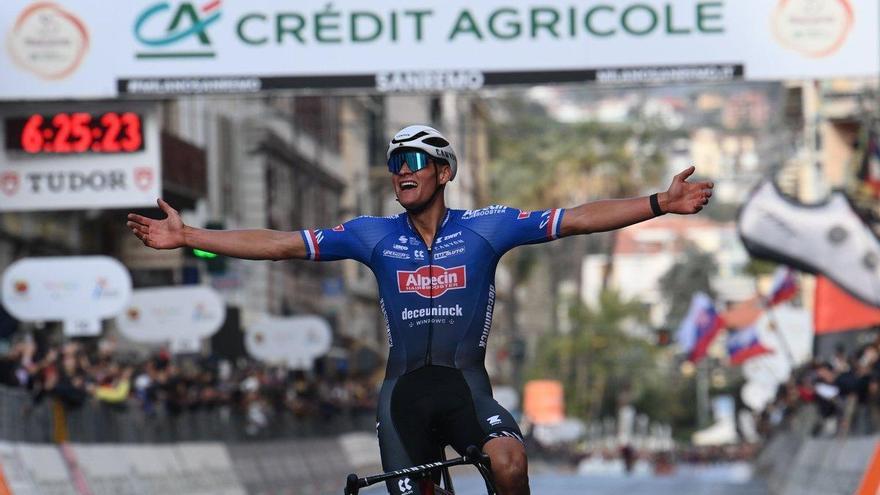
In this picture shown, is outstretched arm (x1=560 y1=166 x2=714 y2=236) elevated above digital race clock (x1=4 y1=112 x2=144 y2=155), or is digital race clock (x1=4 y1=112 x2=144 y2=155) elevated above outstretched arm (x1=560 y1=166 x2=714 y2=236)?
digital race clock (x1=4 y1=112 x2=144 y2=155)

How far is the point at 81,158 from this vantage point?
21.3 metres

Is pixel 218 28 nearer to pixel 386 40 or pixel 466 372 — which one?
pixel 386 40

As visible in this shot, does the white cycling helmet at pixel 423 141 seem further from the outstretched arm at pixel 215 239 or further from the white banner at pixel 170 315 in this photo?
the white banner at pixel 170 315

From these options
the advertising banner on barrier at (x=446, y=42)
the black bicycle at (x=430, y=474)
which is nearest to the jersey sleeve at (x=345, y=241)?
the black bicycle at (x=430, y=474)

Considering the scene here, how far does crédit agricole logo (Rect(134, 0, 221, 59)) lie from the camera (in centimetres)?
1970

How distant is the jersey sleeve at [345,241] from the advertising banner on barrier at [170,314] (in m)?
18.9

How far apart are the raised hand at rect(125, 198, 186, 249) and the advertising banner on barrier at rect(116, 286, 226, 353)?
18941 mm

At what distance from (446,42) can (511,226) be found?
37.2 ft

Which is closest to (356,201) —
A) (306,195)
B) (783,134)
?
(306,195)

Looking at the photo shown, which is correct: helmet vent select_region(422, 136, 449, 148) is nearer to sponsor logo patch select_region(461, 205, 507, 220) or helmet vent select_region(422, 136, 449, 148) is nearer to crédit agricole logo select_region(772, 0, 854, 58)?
sponsor logo patch select_region(461, 205, 507, 220)

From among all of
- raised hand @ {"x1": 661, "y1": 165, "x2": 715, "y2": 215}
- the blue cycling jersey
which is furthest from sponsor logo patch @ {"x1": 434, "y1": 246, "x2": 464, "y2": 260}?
raised hand @ {"x1": 661, "y1": 165, "x2": 715, "y2": 215}

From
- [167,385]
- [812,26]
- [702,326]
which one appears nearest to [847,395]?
[812,26]

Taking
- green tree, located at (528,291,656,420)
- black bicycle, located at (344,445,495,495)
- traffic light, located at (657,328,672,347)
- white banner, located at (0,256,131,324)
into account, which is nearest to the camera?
black bicycle, located at (344,445,495,495)

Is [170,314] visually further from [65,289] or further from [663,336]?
[663,336]
